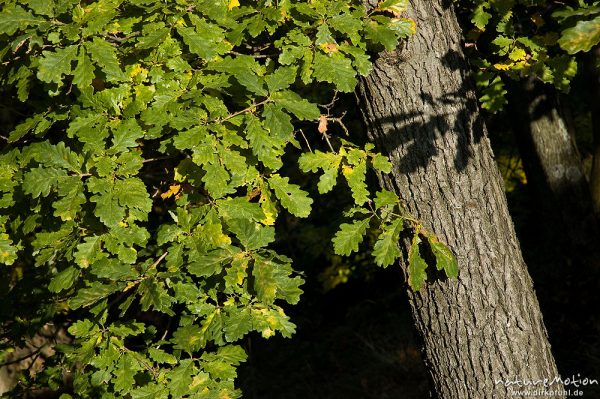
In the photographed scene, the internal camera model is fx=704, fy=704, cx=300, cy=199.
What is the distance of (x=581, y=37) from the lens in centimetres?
202

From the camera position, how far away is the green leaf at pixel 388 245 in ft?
9.78

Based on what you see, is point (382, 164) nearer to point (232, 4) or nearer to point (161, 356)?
point (232, 4)

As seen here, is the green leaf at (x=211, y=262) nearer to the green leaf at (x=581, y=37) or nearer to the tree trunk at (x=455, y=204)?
the tree trunk at (x=455, y=204)

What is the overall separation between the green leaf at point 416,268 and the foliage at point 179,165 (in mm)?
14

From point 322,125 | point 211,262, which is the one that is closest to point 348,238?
point 322,125

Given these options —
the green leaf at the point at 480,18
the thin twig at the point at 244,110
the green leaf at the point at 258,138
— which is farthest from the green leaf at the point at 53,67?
the green leaf at the point at 480,18

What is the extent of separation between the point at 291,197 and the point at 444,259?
76 cm

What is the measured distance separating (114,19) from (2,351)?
1.79 metres

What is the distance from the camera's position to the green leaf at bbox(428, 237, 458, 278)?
311cm

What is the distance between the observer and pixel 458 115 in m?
3.24

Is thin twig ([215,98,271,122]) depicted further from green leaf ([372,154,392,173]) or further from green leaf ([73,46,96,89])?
green leaf ([372,154,392,173])

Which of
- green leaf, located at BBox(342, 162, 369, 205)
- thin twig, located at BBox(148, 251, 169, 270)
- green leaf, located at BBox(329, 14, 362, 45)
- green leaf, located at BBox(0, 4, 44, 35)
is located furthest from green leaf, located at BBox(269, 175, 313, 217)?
green leaf, located at BBox(0, 4, 44, 35)

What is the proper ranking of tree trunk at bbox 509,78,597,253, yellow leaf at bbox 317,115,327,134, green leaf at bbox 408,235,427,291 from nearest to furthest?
1. green leaf at bbox 408,235,427,291
2. yellow leaf at bbox 317,115,327,134
3. tree trunk at bbox 509,78,597,253

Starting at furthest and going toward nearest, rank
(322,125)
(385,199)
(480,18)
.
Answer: (480,18) → (322,125) → (385,199)
